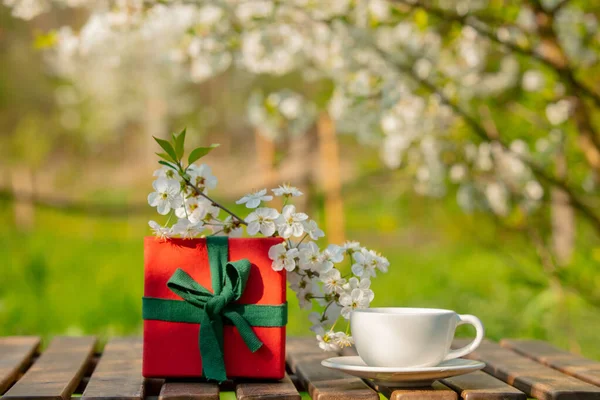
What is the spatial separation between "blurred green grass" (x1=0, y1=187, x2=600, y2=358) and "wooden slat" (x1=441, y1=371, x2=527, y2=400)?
5.57 ft

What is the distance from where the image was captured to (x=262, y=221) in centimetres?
117

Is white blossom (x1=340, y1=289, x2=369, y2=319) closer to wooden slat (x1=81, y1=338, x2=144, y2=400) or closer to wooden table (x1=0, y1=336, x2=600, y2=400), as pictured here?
wooden table (x1=0, y1=336, x2=600, y2=400)

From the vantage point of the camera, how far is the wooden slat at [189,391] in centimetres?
104

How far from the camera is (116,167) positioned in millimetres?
10047

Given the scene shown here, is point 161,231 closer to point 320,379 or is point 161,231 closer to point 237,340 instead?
point 237,340

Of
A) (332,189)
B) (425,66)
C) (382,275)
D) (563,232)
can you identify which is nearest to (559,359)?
(425,66)

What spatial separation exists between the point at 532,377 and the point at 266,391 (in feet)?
1.61

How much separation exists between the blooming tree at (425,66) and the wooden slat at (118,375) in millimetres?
1376

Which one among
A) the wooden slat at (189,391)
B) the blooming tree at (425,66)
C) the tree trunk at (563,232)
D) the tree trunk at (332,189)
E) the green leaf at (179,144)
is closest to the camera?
the wooden slat at (189,391)

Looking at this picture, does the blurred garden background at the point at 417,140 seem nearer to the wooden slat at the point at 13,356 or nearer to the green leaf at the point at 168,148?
the wooden slat at the point at 13,356

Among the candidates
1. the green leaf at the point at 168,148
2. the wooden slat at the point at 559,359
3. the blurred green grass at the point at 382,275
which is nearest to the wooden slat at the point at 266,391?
the green leaf at the point at 168,148

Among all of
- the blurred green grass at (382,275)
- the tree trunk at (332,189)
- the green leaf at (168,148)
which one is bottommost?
the blurred green grass at (382,275)

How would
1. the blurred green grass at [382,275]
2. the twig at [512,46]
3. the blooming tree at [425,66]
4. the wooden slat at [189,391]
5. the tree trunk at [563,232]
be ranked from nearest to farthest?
the wooden slat at [189,391]
the twig at [512,46]
the blooming tree at [425,66]
the blurred green grass at [382,275]
the tree trunk at [563,232]

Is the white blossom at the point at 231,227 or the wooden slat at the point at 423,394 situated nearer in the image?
the wooden slat at the point at 423,394
